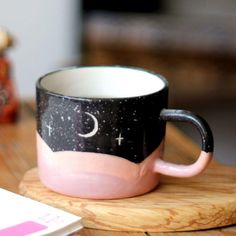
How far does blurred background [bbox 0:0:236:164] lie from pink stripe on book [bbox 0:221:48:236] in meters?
1.91

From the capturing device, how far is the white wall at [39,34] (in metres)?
2.48

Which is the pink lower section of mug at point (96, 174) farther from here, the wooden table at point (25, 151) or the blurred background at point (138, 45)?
the blurred background at point (138, 45)

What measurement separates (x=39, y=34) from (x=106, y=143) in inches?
79.2

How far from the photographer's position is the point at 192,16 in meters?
2.63

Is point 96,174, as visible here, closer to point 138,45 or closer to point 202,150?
point 202,150

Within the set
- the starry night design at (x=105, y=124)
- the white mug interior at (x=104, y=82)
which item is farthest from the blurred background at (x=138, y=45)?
the starry night design at (x=105, y=124)

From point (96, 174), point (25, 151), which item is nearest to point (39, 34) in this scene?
point (25, 151)

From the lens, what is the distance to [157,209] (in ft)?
1.96

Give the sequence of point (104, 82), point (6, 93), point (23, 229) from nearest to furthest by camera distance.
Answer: point (23, 229)
point (104, 82)
point (6, 93)

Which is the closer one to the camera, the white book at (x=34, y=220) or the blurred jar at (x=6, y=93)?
the white book at (x=34, y=220)

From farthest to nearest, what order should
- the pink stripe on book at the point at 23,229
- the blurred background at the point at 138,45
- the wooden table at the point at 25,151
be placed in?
the blurred background at the point at 138,45, the wooden table at the point at 25,151, the pink stripe on book at the point at 23,229

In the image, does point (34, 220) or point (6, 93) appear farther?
point (6, 93)

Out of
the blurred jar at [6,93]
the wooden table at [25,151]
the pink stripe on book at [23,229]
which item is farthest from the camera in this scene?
the blurred jar at [6,93]

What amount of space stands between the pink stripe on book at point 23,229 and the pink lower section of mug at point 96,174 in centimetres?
10
